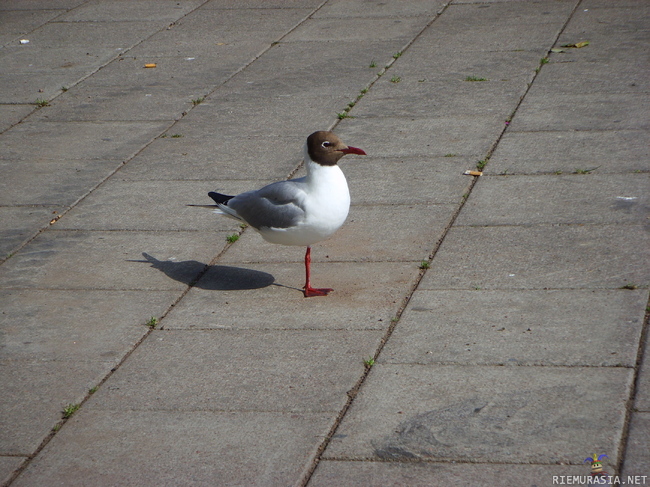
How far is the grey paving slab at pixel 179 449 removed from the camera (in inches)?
170

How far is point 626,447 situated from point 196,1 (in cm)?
1257

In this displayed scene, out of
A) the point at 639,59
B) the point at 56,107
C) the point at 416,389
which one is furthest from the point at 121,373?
the point at 639,59

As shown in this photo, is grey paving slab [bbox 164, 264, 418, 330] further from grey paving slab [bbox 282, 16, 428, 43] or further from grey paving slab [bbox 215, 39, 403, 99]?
grey paving slab [bbox 282, 16, 428, 43]

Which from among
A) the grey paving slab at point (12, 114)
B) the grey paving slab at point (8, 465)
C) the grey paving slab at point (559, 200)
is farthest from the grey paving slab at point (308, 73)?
the grey paving slab at point (8, 465)

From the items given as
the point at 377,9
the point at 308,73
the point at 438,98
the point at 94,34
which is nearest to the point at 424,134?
the point at 438,98

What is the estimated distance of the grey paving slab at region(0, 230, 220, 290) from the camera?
649 cm

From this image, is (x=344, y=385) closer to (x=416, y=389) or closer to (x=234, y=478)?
(x=416, y=389)

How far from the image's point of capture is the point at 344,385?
5.02 metres

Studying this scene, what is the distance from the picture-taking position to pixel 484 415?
4.63 metres

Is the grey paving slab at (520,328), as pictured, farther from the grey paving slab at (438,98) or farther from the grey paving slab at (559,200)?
the grey paving slab at (438,98)

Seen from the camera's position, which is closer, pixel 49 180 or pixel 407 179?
pixel 407 179

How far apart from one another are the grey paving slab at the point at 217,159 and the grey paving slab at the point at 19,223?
975 mm

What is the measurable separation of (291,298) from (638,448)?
8.53 ft

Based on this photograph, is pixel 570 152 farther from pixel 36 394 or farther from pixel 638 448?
pixel 36 394
